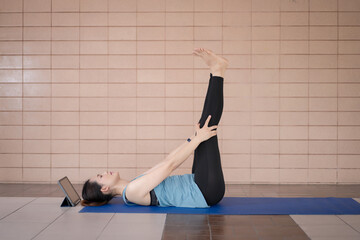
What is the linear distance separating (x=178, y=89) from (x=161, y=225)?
2642 millimetres

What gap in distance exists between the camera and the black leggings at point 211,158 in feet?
9.72

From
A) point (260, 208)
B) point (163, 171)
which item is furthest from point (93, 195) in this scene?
point (260, 208)

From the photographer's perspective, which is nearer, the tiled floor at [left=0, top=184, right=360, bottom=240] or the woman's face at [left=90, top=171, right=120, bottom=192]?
the tiled floor at [left=0, top=184, right=360, bottom=240]

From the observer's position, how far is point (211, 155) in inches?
118

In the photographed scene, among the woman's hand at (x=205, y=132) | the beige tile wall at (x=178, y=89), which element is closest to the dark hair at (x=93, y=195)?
the woman's hand at (x=205, y=132)

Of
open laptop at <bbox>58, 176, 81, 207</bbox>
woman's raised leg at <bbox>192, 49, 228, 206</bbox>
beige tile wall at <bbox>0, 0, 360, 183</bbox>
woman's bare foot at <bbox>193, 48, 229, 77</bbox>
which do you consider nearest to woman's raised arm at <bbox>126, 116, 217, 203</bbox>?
woman's raised leg at <bbox>192, 49, 228, 206</bbox>

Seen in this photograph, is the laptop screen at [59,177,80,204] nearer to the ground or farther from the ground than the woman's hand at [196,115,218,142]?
nearer to the ground

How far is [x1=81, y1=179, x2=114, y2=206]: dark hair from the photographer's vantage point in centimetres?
304

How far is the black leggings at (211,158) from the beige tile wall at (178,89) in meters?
1.91

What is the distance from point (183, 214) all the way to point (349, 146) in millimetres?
3149

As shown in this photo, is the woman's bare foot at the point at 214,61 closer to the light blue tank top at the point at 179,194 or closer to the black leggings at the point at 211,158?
the black leggings at the point at 211,158

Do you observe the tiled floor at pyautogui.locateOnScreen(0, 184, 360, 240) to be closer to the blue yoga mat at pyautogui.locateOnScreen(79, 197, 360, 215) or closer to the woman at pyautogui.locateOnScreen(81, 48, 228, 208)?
the blue yoga mat at pyautogui.locateOnScreen(79, 197, 360, 215)

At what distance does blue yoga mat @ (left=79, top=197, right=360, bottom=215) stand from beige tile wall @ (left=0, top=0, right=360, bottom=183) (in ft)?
4.90

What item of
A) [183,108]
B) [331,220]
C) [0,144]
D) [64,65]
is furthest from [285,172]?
[0,144]
